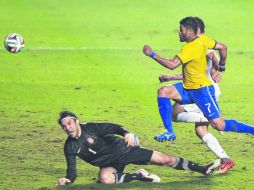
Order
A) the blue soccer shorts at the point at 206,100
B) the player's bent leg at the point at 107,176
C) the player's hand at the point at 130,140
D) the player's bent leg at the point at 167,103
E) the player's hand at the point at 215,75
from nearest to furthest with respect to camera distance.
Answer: the player's hand at the point at 130,140 < the player's bent leg at the point at 107,176 < the blue soccer shorts at the point at 206,100 < the player's bent leg at the point at 167,103 < the player's hand at the point at 215,75

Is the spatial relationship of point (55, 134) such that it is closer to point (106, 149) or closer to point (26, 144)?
point (26, 144)

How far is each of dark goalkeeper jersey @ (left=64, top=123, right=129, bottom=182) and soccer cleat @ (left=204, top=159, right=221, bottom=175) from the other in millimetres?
1251

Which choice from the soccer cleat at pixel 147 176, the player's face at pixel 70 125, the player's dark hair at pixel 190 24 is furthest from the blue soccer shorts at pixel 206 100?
the player's face at pixel 70 125

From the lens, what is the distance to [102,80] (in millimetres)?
23922

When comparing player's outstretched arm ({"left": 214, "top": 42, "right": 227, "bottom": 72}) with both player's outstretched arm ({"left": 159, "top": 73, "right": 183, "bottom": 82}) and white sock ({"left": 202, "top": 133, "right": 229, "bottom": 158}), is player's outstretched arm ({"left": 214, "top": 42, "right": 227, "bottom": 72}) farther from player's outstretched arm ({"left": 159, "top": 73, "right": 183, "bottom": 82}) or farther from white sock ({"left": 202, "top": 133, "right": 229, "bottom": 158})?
white sock ({"left": 202, "top": 133, "right": 229, "bottom": 158})

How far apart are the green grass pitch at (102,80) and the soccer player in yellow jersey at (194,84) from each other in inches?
28.9

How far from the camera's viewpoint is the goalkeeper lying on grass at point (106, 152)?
591 inches

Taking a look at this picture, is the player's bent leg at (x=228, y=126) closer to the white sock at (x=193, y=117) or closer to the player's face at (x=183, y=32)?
the white sock at (x=193, y=117)

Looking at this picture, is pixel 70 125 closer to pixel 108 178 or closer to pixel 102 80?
pixel 108 178

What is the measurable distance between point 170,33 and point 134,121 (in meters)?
8.78

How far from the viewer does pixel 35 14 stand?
30219 millimetres

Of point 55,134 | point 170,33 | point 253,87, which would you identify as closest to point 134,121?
point 55,134

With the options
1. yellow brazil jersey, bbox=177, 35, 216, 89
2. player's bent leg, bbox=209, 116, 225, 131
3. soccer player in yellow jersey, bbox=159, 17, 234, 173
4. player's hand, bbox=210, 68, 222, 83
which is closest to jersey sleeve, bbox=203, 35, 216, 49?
yellow brazil jersey, bbox=177, 35, 216, 89

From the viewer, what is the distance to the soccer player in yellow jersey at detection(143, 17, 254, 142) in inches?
627
